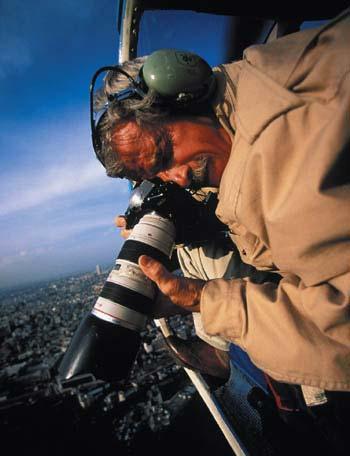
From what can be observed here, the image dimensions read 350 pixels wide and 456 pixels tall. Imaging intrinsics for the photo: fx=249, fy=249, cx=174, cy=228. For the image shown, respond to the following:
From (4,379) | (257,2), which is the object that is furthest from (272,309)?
(4,379)

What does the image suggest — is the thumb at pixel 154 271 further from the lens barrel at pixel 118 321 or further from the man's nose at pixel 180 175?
the man's nose at pixel 180 175

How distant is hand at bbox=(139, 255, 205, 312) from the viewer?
81 cm

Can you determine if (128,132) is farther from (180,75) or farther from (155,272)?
(155,272)

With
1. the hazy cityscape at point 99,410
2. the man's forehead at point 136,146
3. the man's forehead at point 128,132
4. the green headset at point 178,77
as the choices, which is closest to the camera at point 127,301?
the man's forehead at point 136,146

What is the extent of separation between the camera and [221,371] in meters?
1.46

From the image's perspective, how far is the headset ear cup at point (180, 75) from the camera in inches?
34.0

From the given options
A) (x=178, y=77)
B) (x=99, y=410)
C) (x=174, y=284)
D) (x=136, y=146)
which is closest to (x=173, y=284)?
(x=174, y=284)

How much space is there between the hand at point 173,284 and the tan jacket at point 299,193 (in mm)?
189

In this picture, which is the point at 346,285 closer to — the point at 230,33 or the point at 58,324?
the point at 230,33

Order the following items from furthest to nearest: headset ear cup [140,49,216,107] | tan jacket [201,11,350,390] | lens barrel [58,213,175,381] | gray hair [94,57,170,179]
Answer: gray hair [94,57,170,179] < headset ear cup [140,49,216,107] < lens barrel [58,213,175,381] < tan jacket [201,11,350,390]

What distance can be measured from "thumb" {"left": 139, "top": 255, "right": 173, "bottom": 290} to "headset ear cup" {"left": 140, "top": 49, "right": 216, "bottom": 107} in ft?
1.93

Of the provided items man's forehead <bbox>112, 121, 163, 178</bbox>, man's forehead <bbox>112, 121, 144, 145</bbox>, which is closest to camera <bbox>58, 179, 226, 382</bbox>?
man's forehead <bbox>112, 121, 163, 178</bbox>

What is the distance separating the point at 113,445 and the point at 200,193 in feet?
16.4

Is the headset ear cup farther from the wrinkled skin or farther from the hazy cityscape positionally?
the hazy cityscape
